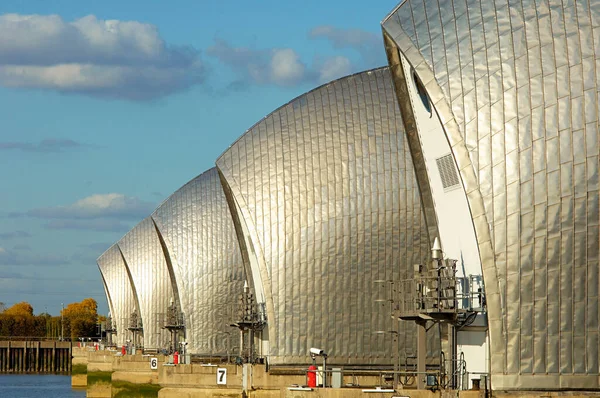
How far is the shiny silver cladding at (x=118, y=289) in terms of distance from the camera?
10712 centimetres

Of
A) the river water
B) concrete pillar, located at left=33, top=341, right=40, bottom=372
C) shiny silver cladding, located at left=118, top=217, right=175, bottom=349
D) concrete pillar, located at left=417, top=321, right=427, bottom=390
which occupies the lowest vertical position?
the river water

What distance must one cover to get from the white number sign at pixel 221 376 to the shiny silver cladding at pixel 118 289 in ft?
175

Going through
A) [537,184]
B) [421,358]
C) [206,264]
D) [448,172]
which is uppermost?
[448,172]

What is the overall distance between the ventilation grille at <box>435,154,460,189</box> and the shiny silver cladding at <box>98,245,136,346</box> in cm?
7264

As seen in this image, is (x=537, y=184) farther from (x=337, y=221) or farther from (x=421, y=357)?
(x=337, y=221)

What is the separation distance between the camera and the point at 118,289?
108m

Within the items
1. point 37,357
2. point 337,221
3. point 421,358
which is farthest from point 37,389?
point 421,358

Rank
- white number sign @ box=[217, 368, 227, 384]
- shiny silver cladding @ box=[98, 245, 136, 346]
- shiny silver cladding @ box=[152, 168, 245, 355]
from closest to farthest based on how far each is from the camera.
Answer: white number sign @ box=[217, 368, 227, 384], shiny silver cladding @ box=[152, 168, 245, 355], shiny silver cladding @ box=[98, 245, 136, 346]

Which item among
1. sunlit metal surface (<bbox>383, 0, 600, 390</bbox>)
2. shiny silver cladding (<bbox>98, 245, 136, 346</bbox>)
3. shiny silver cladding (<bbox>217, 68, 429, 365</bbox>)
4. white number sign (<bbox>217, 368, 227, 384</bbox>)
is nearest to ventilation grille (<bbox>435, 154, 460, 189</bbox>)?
sunlit metal surface (<bbox>383, 0, 600, 390</bbox>)

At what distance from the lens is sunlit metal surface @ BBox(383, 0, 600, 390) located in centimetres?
3225

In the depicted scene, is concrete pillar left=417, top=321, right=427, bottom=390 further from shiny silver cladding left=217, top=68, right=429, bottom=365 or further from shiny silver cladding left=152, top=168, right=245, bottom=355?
shiny silver cladding left=152, top=168, right=245, bottom=355

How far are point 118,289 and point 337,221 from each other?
60017 mm

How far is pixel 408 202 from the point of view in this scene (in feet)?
167

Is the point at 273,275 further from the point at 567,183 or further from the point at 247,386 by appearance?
the point at 567,183
